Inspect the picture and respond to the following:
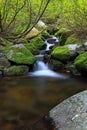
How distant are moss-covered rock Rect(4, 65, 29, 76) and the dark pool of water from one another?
666 mm

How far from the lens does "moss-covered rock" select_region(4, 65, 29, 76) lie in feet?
43.0

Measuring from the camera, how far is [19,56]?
46.6 feet

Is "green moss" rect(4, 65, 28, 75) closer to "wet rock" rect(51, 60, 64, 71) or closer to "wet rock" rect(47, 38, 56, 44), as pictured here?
"wet rock" rect(51, 60, 64, 71)

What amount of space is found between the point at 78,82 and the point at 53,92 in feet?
6.16

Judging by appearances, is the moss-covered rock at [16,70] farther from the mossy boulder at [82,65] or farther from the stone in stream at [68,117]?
the stone in stream at [68,117]

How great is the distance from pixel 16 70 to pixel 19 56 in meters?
1.27

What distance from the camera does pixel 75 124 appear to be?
5.59 m

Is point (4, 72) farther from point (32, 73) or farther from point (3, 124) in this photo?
point (3, 124)

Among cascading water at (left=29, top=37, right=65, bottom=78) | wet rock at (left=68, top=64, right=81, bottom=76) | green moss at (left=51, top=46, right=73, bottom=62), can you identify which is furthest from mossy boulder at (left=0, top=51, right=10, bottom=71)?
wet rock at (left=68, top=64, right=81, bottom=76)

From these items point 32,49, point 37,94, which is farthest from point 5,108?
point 32,49

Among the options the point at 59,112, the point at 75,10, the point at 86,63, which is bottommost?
the point at 59,112

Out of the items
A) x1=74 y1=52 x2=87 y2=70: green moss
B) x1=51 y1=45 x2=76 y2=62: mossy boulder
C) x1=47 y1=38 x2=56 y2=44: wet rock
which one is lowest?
x1=74 y1=52 x2=87 y2=70: green moss

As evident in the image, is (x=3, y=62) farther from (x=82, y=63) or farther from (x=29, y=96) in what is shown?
(x=29, y=96)

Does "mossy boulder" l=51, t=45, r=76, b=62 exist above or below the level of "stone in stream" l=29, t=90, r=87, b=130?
above
